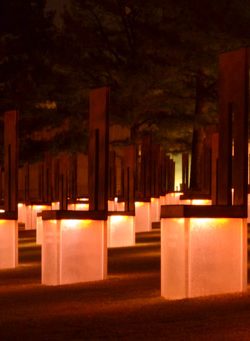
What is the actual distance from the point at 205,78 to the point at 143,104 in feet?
8.07

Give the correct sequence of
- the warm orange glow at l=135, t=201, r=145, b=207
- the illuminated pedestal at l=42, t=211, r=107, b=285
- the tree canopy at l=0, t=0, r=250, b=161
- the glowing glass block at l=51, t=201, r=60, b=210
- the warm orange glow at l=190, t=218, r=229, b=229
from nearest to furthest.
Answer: the warm orange glow at l=190, t=218, r=229, b=229, the illuminated pedestal at l=42, t=211, r=107, b=285, the warm orange glow at l=135, t=201, r=145, b=207, the glowing glass block at l=51, t=201, r=60, b=210, the tree canopy at l=0, t=0, r=250, b=161

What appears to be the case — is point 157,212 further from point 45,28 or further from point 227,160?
point 227,160

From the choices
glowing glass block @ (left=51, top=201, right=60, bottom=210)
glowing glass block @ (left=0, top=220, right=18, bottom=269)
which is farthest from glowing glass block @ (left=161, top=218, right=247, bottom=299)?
glowing glass block @ (left=51, top=201, right=60, bottom=210)

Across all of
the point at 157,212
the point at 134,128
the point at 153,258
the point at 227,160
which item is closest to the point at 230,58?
the point at 227,160

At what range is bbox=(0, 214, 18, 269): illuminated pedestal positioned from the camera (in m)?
20.3

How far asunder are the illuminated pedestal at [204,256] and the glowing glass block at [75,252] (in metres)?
3.35

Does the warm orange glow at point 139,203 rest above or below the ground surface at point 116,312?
above

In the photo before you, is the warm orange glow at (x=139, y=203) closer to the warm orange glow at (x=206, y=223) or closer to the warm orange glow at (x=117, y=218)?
the warm orange glow at (x=117, y=218)

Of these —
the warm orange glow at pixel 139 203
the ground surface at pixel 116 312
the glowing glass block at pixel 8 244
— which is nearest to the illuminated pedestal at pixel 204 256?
the ground surface at pixel 116 312

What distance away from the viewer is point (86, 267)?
53.8ft

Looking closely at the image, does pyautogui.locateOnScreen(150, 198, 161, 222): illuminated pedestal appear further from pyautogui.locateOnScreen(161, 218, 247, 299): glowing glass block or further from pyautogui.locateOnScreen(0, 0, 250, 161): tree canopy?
pyautogui.locateOnScreen(161, 218, 247, 299): glowing glass block

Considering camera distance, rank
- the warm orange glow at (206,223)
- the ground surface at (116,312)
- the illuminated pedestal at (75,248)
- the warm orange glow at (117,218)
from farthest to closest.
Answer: the warm orange glow at (117,218) → the illuminated pedestal at (75,248) → the warm orange glow at (206,223) → the ground surface at (116,312)

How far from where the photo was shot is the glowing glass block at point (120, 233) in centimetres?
2338

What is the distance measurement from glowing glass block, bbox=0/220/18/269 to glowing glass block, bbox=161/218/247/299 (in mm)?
7567
